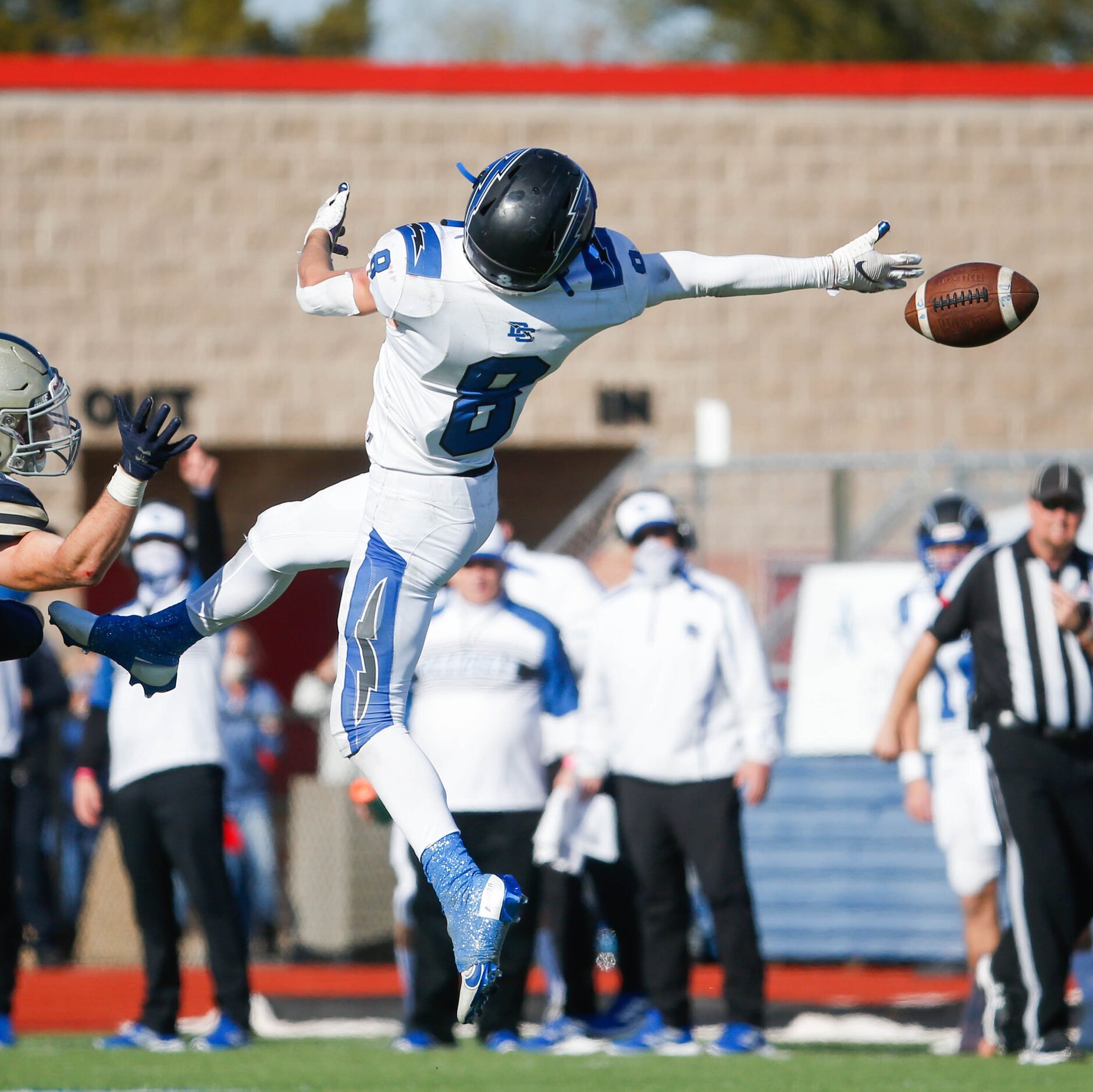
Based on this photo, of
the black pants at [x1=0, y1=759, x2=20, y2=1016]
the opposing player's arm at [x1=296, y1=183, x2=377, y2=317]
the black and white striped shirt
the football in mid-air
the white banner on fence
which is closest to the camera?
the opposing player's arm at [x1=296, y1=183, x2=377, y2=317]

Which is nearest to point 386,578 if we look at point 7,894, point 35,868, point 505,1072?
point 505,1072

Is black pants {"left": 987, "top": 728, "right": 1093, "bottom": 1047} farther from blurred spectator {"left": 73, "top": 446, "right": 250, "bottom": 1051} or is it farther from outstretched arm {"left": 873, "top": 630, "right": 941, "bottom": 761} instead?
blurred spectator {"left": 73, "top": 446, "right": 250, "bottom": 1051}

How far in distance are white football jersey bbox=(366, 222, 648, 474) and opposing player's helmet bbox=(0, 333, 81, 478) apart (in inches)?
36.0

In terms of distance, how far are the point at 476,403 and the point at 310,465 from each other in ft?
34.8

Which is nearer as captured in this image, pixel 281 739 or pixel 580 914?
pixel 580 914

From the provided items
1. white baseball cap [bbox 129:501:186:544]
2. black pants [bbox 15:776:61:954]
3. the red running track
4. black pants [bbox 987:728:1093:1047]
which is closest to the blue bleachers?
the red running track

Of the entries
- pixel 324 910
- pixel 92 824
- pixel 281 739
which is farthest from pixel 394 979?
pixel 92 824

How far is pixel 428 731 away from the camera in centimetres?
771

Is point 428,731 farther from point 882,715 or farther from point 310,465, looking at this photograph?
point 310,465

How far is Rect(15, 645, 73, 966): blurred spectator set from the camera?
11.0 meters

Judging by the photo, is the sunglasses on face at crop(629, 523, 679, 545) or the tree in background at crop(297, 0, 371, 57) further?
the tree in background at crop(297, 0, 371, 57)

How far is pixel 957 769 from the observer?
8008mm

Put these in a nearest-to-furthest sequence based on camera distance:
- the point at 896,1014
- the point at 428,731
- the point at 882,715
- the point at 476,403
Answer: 1. the point at 476,403
2. the point at 428,731
3. the point at 896,1014
4. the point at 882,715

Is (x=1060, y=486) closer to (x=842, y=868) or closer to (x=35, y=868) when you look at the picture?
(x=842, y=868)
